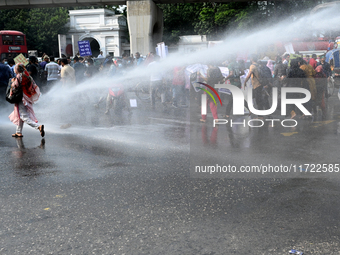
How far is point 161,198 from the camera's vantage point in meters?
4.43

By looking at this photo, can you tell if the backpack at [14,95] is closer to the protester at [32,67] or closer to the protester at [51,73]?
the protester at [32,67]

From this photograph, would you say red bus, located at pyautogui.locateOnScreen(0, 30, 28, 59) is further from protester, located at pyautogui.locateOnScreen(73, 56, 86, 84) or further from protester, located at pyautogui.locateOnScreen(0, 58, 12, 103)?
protester, located at pyautogui.locateOnScreen(0, 58, 12, 103)

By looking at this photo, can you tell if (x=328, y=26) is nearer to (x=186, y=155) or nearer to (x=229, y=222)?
(x=186, y=155)

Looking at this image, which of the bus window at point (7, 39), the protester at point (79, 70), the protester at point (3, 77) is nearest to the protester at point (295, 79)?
the protester at point (79, 70)

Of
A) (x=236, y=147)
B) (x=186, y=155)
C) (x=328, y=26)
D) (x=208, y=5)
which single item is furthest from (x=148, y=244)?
(x=208, y=5)

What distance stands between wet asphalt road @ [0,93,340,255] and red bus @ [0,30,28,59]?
2555 centimetres

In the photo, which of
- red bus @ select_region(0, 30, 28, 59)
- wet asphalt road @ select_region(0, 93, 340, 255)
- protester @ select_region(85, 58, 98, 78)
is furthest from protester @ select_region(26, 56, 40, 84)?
red bus @ select_region(0, 30, 28, 59)

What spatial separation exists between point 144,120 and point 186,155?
4424 mm

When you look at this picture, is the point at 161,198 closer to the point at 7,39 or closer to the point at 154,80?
the point at 154,80

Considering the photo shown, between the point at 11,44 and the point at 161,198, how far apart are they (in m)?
30.8

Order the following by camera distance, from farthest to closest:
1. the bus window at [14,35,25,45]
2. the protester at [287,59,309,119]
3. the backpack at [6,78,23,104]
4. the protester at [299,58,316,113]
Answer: the bus window at [14,35,25,45], the protester at [299,58,316,113], the protester at [287,59,309,119], the backpack at [6,78,23,104]

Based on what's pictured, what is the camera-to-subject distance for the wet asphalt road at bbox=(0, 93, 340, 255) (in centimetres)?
335

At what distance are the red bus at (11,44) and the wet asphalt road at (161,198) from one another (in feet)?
83.8

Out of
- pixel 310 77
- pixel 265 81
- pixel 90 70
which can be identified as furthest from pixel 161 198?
pixel 90 70
